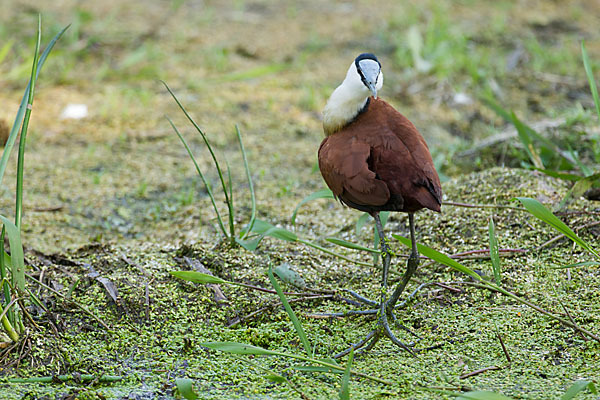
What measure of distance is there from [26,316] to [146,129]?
2.45 meters

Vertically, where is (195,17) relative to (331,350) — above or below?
above

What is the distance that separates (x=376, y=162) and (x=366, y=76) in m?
0.27

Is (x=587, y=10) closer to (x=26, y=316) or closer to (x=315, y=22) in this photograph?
(x=315, y=22)

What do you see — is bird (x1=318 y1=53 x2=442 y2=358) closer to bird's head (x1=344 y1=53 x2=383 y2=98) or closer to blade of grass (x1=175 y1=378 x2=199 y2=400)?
bird's head (x1=344 y1=53 x2=383 y2=98)

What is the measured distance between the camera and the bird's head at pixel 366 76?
2.06 metres

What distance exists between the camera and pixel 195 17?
20.7 feet

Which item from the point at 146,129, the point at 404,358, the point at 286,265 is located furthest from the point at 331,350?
the point at 146,129

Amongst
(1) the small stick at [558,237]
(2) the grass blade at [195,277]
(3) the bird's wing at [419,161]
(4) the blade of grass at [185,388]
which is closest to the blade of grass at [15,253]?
(2) the grass blade at [195,277]

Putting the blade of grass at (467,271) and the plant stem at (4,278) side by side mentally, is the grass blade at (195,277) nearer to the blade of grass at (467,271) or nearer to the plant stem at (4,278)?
the plant stem at (4,278)

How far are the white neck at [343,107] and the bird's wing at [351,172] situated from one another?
0.07 m

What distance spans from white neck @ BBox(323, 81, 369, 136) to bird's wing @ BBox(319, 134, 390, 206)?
0.22 feet

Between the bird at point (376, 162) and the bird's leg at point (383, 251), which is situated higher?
the bird at point (376, 162)

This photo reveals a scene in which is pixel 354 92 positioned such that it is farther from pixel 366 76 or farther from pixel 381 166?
pixel 381 166

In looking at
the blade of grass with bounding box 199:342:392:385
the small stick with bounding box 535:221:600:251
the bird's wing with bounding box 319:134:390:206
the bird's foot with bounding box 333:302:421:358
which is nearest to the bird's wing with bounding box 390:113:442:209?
the bird's wing with bounding box 319:134:390:206
